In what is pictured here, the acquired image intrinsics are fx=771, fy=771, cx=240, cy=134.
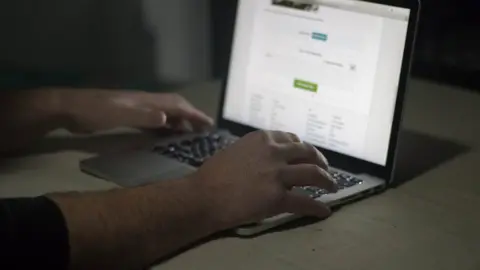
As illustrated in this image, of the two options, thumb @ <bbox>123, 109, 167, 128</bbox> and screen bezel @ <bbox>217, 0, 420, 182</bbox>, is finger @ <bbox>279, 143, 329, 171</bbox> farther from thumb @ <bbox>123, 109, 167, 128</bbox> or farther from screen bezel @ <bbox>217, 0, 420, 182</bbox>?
thumb @ <bbox>123, 109, 167, 128</bbox>

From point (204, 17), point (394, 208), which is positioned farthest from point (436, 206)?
point (204, 17)

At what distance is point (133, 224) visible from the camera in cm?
85

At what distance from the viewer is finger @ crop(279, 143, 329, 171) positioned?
96 centimetres

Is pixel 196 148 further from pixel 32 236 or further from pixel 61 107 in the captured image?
pixel 32 236

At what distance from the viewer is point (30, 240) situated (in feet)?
2.61

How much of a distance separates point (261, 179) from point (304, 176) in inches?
2.3

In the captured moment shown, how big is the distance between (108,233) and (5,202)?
0.38 feet

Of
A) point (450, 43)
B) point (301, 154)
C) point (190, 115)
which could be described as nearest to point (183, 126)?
point (190, 115)

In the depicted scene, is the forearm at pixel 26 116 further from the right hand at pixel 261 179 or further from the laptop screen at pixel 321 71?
the right hand at pixel 261 179

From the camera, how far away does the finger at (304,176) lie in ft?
3.09

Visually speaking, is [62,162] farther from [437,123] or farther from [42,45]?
[437,123]

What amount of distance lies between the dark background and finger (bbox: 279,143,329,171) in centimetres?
58

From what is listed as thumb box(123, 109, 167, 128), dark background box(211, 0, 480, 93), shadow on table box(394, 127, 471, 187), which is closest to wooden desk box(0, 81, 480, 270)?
shadow on table box(394, 127, 471, 187)

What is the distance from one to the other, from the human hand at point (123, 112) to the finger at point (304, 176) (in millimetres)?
361
